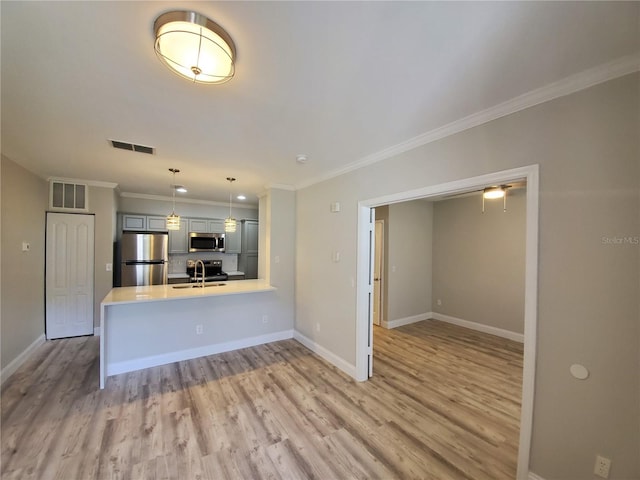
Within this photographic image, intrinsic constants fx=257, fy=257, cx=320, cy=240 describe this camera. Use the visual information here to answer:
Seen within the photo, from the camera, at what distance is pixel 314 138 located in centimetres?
243

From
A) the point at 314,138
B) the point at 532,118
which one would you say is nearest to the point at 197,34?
the point at 314,138

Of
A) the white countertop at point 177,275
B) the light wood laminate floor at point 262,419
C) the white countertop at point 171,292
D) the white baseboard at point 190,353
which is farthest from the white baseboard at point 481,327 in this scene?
the white countertop at point 177,275

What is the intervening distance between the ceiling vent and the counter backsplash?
3.76 meters

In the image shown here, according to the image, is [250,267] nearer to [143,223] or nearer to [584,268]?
[143,223]

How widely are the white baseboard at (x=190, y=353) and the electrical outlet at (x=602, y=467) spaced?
365 cm

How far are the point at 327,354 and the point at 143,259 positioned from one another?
3.87 meters

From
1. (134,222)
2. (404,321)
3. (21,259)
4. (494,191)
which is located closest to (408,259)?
(404,321)

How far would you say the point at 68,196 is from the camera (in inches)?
165

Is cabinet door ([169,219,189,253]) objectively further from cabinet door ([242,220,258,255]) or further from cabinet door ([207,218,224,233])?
cabinet door ([242,220,258,255])

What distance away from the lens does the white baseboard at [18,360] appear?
291 centimetres

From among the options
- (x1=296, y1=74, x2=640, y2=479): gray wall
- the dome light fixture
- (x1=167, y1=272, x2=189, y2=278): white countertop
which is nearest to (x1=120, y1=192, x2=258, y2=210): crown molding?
(x1=167, y1=272, x2=189, y2=278): white countertop

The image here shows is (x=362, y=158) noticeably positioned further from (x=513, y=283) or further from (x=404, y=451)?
(x=513, y=283)

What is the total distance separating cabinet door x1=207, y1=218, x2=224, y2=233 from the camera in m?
6.17

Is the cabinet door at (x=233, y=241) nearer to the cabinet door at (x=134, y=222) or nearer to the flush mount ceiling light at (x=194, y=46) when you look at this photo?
the cabinet door at (x=134, y=222)
